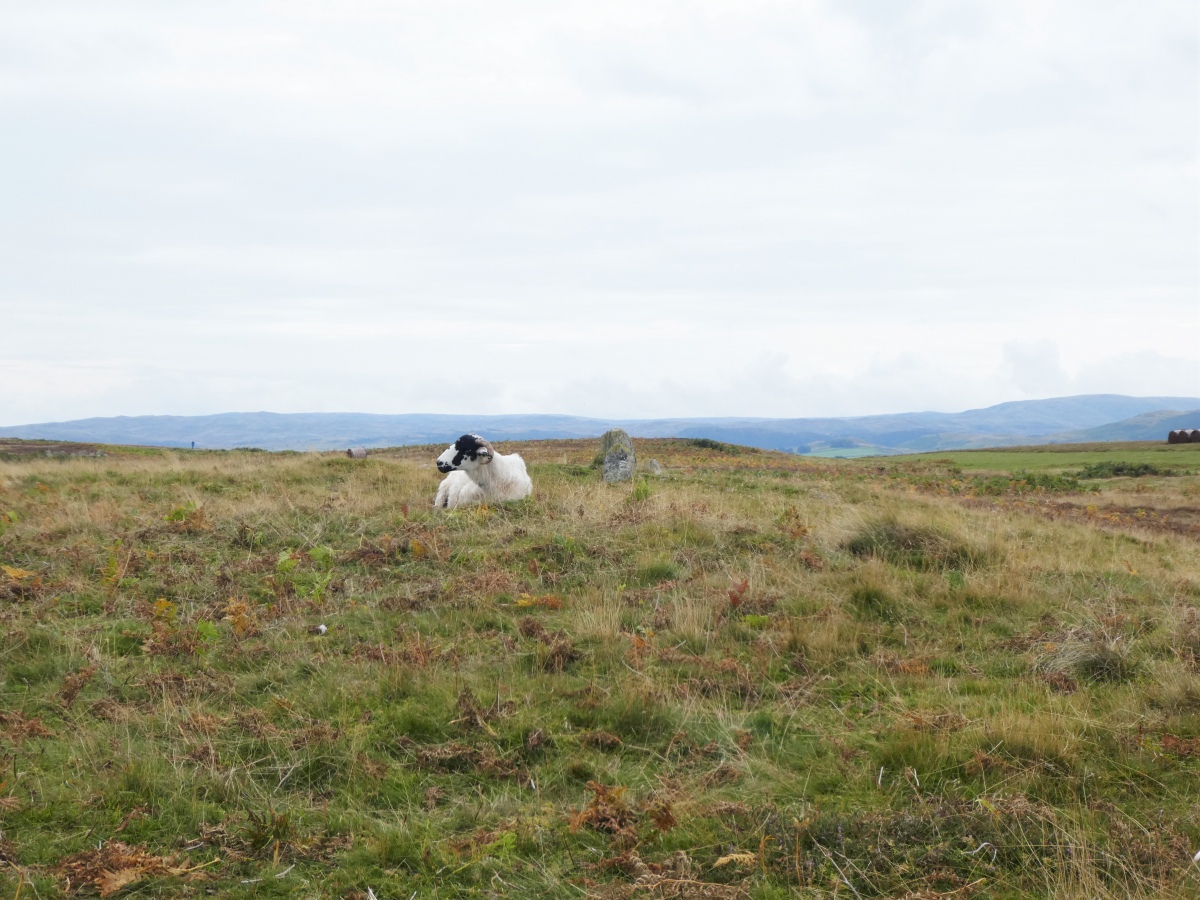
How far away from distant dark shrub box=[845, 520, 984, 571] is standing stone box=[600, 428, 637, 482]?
32.6 ft

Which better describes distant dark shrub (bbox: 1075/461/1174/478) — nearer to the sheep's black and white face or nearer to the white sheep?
the white sheep

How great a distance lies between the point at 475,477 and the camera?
1423 centimetres

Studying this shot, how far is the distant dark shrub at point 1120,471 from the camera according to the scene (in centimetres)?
3184

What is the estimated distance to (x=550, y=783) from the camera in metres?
4.53

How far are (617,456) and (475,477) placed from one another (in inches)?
262

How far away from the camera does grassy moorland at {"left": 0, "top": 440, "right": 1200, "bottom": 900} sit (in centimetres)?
367

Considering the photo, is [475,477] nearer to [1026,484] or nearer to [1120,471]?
[1026,484]

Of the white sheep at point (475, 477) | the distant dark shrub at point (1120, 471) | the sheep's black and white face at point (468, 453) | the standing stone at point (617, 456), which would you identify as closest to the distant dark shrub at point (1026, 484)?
the distant dark shrub at point (1120, 471)

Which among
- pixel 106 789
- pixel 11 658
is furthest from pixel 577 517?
pixel 106 789

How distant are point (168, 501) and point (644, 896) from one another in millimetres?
13703

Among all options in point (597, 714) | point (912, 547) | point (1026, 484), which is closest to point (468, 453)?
point (912, 547)

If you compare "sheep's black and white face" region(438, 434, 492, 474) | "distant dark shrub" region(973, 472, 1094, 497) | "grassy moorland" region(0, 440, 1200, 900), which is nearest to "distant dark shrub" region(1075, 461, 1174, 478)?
"distant dark shrub" region(973, 472, 1094, 497)

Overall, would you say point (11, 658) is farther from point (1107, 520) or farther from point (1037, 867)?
point (1107, 520)

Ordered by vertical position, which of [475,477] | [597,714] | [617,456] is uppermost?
[617,456]
